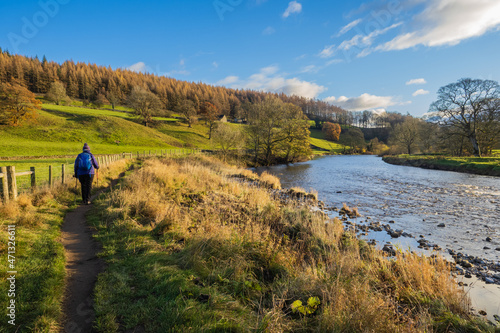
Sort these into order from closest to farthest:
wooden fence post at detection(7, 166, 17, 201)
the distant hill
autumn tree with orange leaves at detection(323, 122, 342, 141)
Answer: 1. wooden fence post at detection(7, 166, 17, 201)
2. the distant hill
3. autumn tree with orange leaves at detection(323, 122, 342, 141)

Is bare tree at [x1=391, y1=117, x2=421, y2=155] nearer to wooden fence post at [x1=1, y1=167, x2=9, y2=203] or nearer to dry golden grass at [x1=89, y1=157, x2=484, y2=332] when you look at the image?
dry golden grass at [x1=89, y1=157, x2=484, y2=332]

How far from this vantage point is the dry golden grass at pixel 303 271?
3493 mm

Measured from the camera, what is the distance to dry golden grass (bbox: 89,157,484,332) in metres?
3.49

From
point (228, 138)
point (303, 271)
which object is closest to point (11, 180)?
point (303, 271)

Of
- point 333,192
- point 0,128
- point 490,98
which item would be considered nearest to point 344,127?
point 490,98

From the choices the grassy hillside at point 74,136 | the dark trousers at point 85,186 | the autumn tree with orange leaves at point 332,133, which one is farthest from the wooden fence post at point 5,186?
the autumn tree with orange leaves at point 332,133

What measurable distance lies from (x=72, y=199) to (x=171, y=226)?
21.5 feet

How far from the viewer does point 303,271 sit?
5.22 m

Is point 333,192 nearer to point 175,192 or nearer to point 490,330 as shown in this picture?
point 175,192

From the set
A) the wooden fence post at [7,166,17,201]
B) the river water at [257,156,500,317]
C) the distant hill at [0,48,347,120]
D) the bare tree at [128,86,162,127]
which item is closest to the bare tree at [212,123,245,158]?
the river water at [257,156,500,317]

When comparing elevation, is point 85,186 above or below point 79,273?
above

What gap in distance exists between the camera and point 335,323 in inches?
130

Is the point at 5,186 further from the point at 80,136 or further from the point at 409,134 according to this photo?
the point at 409,134

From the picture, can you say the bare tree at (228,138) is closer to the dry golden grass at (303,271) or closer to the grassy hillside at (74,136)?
the grassy hillside at (74,136)
